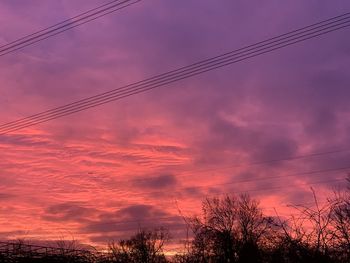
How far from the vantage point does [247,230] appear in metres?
65.2

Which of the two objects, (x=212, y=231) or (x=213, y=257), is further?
(x=212, y=231)

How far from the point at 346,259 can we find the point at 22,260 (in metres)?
33.2

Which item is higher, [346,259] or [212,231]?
[212,231]

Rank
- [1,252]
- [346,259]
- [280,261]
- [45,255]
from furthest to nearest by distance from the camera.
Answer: [45,255] < [1,252] < [280,261] < [346,259]

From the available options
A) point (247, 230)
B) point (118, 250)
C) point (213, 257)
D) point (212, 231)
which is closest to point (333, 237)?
point (213, 257)

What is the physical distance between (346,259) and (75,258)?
38591mm

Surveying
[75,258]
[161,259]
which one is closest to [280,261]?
[75,258]

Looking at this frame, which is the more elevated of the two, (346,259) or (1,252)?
(1,252)

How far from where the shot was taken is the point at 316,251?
1272 centimetres

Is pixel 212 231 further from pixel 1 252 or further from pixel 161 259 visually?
pixel 1 252

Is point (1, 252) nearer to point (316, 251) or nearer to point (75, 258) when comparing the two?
point (75, 258)

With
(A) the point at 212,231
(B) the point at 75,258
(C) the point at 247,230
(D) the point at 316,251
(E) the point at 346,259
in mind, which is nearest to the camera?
(D) the point at 316,251

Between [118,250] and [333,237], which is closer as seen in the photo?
[333,237]

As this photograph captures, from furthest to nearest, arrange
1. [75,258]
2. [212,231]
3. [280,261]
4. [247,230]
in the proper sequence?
1. [247,230]
2. [212,231]
3. [75,258]
4. [280,261]
